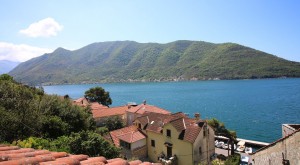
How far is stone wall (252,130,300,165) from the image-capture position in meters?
8.66

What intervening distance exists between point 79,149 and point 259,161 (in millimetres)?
11200

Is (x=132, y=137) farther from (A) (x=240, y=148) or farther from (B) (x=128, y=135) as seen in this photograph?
(A) (x=240, y=148)

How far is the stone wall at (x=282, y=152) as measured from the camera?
8.66 meters

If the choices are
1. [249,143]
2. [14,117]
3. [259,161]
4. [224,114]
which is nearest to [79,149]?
[14,117]

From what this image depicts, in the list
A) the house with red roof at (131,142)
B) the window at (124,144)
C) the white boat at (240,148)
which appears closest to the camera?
the house with red roof at (131,142)

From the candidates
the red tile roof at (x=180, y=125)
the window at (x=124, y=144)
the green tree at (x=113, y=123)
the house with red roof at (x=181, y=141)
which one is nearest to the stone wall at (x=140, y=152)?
the house with red roof at (x=181, y=141)

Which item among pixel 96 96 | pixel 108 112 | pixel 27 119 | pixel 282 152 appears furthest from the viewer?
pixel 96 96

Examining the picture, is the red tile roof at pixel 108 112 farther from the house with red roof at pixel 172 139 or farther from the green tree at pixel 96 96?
the green tree at pixel 96 96

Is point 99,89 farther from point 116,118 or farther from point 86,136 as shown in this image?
point 86,136

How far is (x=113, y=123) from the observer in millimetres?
44281

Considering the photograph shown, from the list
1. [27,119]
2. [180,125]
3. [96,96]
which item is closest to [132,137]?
[180,125]

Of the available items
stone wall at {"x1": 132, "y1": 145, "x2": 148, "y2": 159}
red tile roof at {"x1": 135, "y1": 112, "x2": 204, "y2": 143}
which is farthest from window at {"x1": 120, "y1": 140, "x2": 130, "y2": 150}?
red tile roof at {"x1": 135, "y1": 112, "x2": 204, "y2": 143}

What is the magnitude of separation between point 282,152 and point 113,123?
37098 mm

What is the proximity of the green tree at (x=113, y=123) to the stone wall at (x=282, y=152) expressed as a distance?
34365 mm
